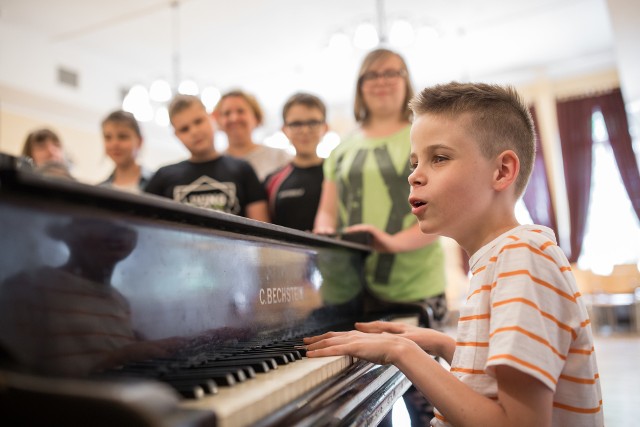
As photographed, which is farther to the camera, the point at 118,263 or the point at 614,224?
the point at 614,224

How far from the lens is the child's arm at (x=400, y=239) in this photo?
1.97 m

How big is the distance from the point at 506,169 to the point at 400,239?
2.83 feet

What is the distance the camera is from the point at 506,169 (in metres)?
1.15

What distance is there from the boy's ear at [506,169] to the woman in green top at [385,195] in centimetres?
84

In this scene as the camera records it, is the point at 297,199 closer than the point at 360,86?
No

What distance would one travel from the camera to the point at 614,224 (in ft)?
29.2

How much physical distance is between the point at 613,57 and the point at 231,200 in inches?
332

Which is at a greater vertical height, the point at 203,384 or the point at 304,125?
the point at 304,125

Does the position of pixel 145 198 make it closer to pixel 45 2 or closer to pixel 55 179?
pixel 55 179

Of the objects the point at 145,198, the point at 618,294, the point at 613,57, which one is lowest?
the point at 618,294

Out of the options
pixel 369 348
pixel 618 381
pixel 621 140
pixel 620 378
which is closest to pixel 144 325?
pixel 369 348

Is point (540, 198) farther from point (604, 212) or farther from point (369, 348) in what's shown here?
point (369, 348)

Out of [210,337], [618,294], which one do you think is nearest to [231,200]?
[210,337]

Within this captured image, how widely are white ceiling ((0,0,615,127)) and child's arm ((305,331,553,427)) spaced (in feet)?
16.3
